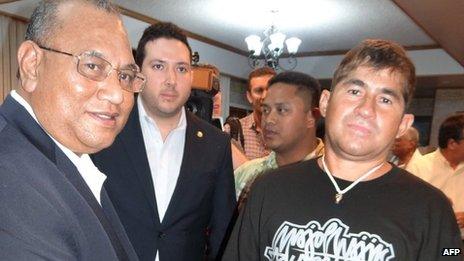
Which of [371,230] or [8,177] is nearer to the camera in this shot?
[8,177]

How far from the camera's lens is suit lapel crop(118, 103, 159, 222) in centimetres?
162

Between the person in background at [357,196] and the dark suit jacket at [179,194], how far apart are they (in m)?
0.45

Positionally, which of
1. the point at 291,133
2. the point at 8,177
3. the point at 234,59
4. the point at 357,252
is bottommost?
the point at 357,252

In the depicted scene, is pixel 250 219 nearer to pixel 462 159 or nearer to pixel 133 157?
pixel 133 157

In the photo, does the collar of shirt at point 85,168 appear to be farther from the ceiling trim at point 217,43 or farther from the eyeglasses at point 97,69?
the ceiling trim at point 217,43

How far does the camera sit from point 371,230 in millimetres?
1070

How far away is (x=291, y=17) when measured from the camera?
5.91m

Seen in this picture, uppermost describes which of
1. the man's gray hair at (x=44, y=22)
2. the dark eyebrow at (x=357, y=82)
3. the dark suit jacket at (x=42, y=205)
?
the man's gray hair at (x=44, y=22)

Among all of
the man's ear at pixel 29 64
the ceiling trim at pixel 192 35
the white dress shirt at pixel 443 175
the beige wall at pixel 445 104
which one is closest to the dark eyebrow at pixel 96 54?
the man's ear at pixel 29 64

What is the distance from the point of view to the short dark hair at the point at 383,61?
3.88ft

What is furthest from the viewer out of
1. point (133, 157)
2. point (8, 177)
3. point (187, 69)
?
point (187, 69)

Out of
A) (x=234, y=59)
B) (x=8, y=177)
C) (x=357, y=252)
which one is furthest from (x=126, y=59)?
(x=234, y=59)

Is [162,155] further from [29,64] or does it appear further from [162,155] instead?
[29,64]

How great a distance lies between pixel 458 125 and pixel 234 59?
17.8 ft
